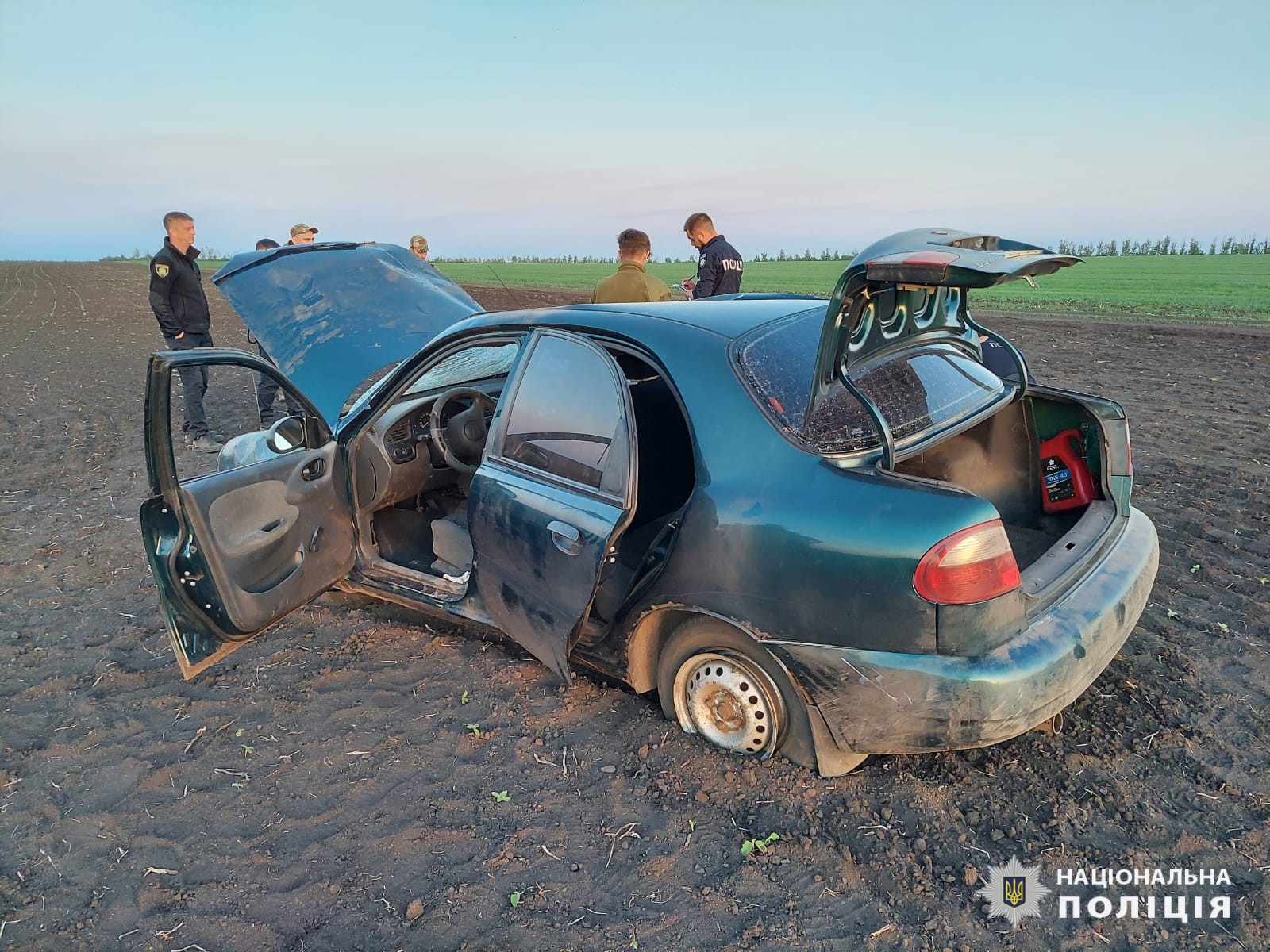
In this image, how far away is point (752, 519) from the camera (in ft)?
7.80

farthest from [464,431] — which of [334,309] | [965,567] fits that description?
[965,567]

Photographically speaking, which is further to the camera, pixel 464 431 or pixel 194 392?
pixel 194 392

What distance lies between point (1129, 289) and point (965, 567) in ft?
105

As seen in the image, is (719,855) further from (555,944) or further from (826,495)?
(826,495)

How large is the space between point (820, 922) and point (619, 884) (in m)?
0.58

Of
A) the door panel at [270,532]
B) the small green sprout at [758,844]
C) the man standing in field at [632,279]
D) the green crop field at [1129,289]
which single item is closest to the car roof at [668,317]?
the door panel at [270,532]

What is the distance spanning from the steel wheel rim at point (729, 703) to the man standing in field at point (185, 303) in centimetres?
624

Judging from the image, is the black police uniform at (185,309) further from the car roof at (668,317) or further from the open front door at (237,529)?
the car roof at (668,317)

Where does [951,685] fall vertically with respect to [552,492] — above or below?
below

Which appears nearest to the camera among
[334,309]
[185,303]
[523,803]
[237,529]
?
[523,803]

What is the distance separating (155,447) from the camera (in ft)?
8.95

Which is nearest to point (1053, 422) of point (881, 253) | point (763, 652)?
point (881, 253)

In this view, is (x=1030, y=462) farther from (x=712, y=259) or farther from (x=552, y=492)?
(x=712, y=259)

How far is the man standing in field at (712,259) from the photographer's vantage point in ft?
22.9
